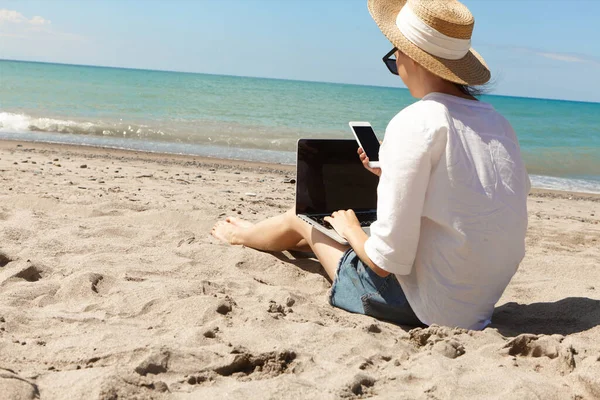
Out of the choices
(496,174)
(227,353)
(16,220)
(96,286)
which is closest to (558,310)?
(496,174)

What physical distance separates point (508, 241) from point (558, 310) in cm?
93

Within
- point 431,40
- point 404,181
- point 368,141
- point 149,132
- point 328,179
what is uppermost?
point 431,40

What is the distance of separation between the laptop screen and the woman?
81 cm

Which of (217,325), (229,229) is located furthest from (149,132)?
(217,325)

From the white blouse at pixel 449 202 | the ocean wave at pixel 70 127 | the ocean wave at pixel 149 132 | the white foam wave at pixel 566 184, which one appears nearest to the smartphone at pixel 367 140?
the white blouse at pixel 449 202

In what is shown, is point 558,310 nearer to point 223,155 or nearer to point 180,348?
point 180,348

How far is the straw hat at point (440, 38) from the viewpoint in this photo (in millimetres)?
2549

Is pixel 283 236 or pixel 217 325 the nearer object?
pixel 217 325

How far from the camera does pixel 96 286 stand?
319 centimetres

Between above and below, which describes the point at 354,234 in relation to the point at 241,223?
above

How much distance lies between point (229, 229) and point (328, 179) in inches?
36.4

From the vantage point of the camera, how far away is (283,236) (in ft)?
12.7

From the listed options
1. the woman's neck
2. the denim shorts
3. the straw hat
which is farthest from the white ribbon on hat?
the denim shorts

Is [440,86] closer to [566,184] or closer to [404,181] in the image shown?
[404,181]
